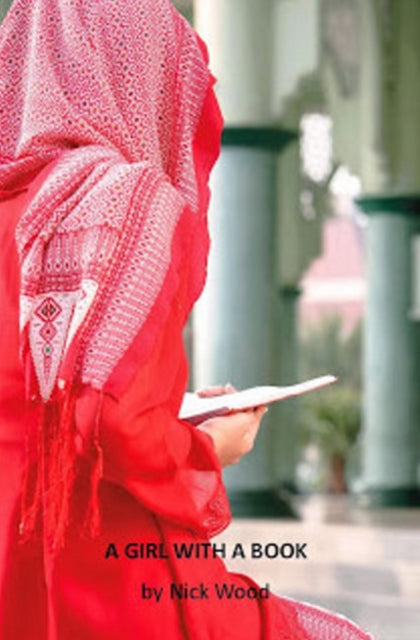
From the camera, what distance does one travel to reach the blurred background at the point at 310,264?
13297 millimetres

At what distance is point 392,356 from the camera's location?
20.3m

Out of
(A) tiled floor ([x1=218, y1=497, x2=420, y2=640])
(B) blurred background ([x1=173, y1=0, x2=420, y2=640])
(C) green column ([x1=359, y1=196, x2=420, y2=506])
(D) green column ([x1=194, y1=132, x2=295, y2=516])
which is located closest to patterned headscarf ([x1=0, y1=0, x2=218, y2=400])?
(A) tiled floor ([x1=218, y1=497, x2=420, y2=640])

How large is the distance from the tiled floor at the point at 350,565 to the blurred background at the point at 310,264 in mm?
24

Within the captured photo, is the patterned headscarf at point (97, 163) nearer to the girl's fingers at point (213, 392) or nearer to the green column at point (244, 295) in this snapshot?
the girl's fingers at point (213, 392)

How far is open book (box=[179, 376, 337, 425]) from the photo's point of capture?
8.45 ft

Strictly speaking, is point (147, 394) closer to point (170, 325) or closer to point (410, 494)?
point (170, 325)

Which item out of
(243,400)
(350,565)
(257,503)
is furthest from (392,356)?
(243,400)

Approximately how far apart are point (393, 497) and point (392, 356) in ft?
4.97

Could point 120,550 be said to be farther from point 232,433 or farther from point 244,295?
point 244,295

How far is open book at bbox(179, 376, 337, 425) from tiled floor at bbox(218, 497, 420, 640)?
301 cm

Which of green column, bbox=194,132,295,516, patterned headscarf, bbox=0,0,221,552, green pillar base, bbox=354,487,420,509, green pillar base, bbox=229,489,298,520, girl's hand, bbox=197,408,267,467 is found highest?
patterned headscarf, bbox=0,0,221,552

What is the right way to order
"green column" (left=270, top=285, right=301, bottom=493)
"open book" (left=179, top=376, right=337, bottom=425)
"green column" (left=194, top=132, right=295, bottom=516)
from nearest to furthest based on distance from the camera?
"open book" (left=179, top=376, right=337, bottom=425) < "green column" (left=194, top=132, right=295, bottom=516) < "green column" (left=270, top=285, right=301, bottom=493)

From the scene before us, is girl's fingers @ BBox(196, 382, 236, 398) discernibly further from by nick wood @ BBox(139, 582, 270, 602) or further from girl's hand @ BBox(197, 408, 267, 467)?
by nick wood @ BBox(139, 582, 270, 602)

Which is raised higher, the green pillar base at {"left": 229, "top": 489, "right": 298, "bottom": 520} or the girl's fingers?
the girl's fingers
